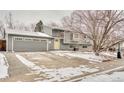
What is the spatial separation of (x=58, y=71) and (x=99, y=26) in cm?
137

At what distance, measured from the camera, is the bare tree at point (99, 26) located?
3160mm

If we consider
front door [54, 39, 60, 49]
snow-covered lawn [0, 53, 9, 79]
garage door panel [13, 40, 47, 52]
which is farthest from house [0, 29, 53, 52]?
snow-covered lawn [0, 53, 9, 79]

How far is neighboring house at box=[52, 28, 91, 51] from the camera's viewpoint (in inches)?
134

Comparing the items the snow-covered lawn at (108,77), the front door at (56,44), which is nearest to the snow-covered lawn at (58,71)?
the snow-covered lawn at (108,77)

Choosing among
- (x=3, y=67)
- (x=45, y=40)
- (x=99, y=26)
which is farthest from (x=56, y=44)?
(x=3, y=67)

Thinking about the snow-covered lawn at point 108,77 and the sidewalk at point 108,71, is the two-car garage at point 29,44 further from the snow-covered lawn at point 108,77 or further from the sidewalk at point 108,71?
the snow-covered lawn at point 108,77

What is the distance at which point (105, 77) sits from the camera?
293cm

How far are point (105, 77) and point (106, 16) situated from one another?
1.31 metres

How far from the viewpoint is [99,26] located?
3293 mm

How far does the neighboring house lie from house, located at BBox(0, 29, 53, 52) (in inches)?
6.9
